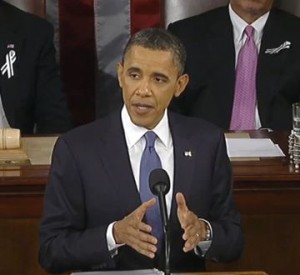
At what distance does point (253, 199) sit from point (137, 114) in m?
0.60

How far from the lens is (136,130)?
1960mm

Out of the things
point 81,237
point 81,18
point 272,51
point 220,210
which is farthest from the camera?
point 81,18

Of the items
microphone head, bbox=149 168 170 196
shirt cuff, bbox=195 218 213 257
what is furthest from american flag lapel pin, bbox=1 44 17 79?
microphone head, bbox=149 168 170 196

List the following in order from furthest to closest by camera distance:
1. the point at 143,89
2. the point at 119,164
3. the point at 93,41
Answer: the point at 93,41
the point at 119,164
the point at 143,89

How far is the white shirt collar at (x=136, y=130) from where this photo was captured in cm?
196

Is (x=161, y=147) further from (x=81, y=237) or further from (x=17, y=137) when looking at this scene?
(x=17, y=137)

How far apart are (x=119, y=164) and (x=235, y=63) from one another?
127cm

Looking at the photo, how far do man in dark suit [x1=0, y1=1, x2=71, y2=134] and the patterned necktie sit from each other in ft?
3.85

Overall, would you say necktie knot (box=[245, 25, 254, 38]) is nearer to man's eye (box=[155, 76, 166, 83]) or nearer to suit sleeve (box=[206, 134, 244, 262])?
suit sleeve (box=[206, 134, 244, 262])

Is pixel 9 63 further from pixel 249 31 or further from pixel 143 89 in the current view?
pixel 143 89

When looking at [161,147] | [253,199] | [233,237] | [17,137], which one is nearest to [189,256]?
[233,237]

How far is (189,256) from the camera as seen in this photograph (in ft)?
6.41

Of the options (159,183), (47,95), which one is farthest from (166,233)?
(47,95)

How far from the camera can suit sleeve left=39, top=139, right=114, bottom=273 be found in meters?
1.85
